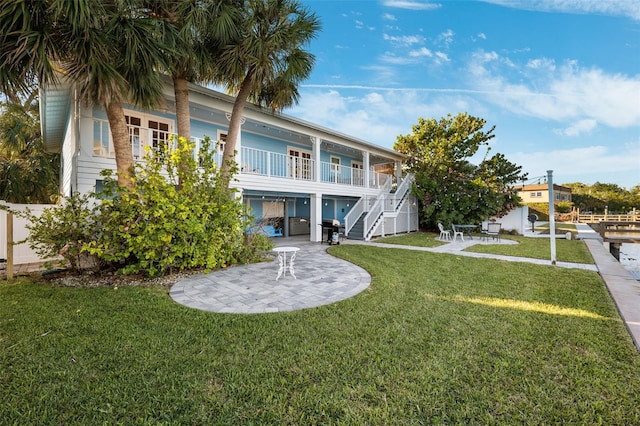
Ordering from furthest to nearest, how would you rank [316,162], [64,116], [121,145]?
[316,162] → [64,116] → [121,145]

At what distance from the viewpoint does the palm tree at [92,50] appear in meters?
4.73

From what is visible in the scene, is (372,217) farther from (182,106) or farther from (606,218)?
(606,218)

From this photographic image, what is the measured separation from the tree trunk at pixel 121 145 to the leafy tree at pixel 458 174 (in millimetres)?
14513

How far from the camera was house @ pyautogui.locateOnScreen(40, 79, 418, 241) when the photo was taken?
7930mm

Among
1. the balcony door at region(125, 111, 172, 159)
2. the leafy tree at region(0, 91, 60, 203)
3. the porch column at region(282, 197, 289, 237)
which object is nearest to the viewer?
the balcony door at region(125, 111, 172, 159)

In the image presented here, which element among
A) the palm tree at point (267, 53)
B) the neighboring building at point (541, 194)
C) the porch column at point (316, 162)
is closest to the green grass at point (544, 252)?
the porch column at point (316, 162)

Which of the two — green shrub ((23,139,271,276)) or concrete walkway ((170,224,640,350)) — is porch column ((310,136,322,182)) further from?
green shrub ((23,139,271,276))

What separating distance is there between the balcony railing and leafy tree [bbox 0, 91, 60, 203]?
8.78 meters

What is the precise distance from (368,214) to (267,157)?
561 cm

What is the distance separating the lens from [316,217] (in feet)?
42.9

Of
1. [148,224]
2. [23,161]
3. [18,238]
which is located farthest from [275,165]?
[23,161]

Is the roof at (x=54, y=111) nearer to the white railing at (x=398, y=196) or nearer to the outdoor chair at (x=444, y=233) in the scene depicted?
the white railing at (x=398, y=196)

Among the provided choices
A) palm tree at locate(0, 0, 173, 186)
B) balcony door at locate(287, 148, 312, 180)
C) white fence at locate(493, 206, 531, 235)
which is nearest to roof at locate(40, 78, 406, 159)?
palm tree at locate(0, 0, 173, 186)

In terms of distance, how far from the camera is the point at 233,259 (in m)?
7.55
